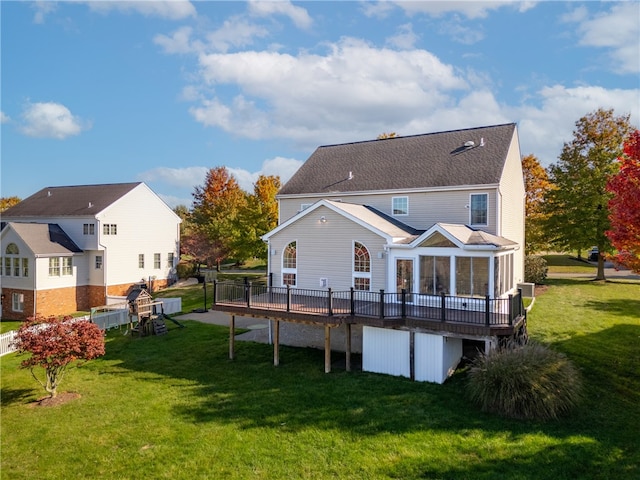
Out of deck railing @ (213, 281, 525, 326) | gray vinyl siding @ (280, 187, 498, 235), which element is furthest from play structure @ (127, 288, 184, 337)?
gray vinyl siding @ (280, 187, 498, 235)

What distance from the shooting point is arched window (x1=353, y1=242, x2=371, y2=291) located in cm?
1582

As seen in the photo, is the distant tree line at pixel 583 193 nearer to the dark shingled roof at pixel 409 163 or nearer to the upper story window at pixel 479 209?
the dark shingled roof at pixel 409 163

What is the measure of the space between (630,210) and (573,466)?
24.0 ft

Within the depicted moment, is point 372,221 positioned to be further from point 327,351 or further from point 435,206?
point 327,351

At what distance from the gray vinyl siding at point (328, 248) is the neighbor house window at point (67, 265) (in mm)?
19169

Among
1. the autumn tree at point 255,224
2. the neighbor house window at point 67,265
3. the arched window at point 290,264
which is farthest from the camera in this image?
the autumn tree at point 255,224

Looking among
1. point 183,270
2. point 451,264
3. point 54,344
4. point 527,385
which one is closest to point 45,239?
point 183,270

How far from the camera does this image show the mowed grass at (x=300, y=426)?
851 centimetres

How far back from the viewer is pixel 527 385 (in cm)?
1023

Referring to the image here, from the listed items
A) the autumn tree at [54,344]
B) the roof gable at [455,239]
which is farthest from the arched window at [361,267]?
the autumn tree at [54,344]

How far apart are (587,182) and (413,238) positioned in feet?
67.0

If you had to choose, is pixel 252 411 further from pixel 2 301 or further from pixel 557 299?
pixel 2 301

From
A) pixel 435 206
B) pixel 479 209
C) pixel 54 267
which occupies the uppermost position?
pixel 435 206

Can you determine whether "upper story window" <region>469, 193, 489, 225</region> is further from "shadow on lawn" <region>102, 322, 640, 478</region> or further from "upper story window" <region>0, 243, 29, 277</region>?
"upper story window" <region>0, 243, 29, 277</region>
